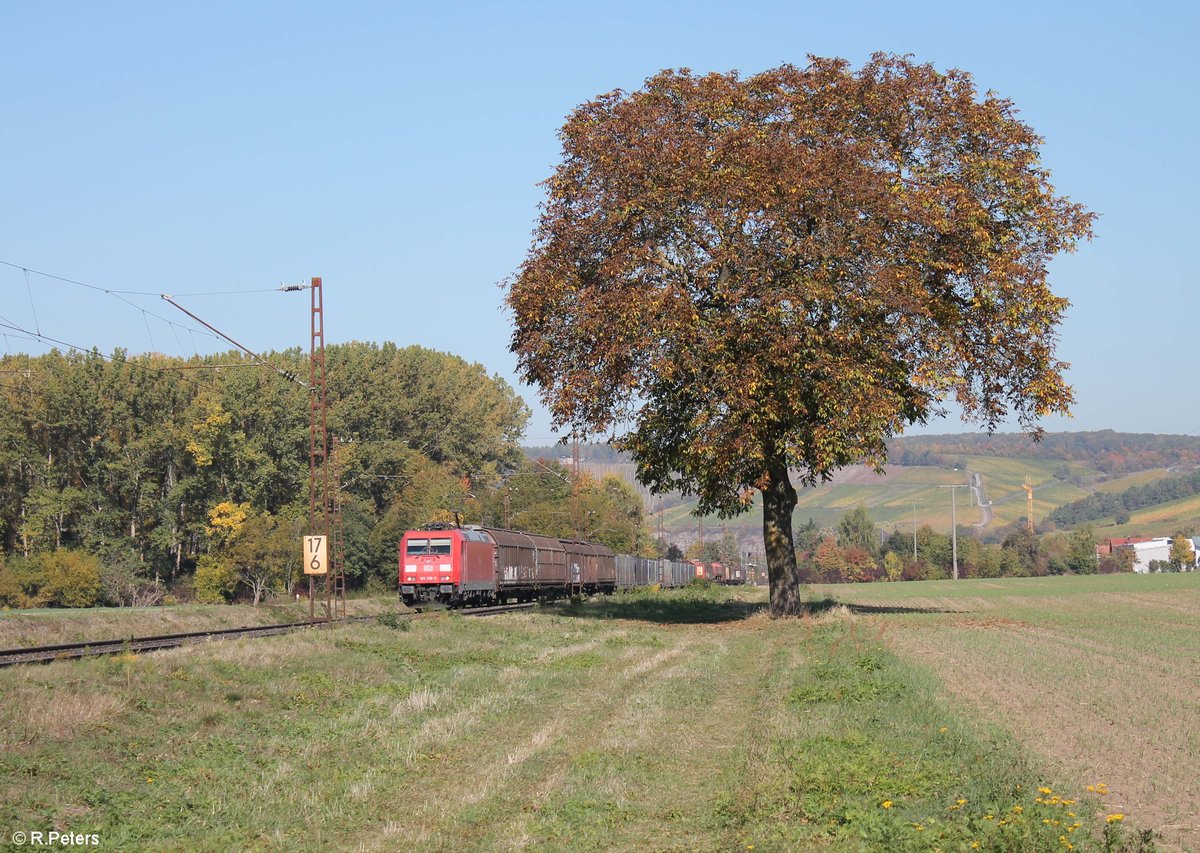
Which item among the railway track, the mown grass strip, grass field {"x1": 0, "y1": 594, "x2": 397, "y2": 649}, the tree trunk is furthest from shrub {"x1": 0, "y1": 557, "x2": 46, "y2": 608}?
the mown grass strip

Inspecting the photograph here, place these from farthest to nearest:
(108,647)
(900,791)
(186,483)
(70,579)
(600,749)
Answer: (186,483), (70,579), (108,647), (600,749), (900,791)

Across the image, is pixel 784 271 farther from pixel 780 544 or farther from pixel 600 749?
pixel 600 749

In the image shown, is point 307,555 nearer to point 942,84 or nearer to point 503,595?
point 503,595

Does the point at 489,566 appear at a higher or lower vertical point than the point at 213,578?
higher

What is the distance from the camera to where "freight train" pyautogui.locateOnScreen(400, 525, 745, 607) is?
49.4m

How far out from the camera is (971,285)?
35531 mm

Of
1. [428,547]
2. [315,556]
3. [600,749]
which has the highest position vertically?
[428,547]

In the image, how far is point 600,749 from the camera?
49.0 ft

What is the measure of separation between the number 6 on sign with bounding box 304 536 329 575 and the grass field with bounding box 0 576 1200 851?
9.66m

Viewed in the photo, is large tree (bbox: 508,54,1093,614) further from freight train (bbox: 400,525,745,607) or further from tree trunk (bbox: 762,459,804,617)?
freight train (bbox: 400,525,745,607)

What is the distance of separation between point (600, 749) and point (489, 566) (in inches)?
1509

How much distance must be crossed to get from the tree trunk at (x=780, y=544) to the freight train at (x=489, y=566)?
14707 millimetres

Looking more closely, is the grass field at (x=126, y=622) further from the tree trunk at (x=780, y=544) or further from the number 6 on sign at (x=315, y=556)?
the tree trunk at (x=780, y=544)

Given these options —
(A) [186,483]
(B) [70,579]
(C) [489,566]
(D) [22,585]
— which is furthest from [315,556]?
(A) [186,483]
